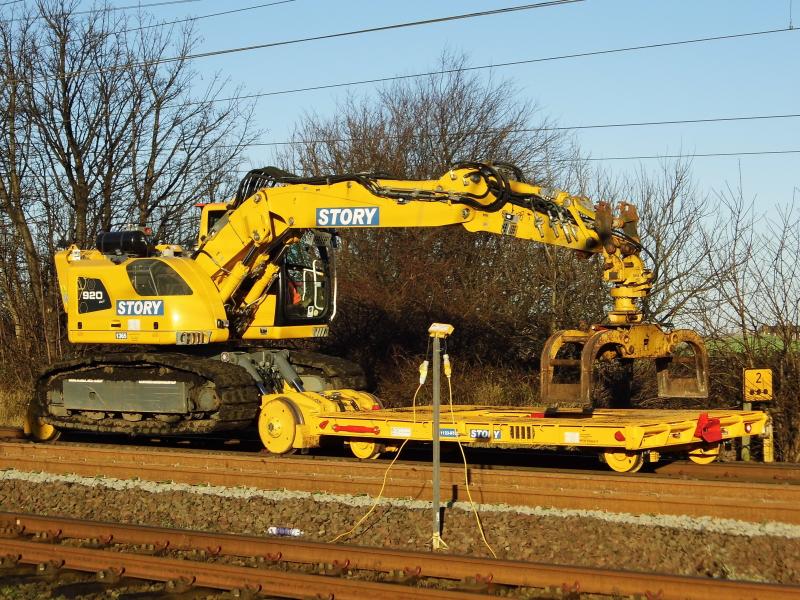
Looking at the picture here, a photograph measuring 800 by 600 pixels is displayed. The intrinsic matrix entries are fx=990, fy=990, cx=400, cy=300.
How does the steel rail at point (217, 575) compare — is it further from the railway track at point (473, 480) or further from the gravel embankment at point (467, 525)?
the railway track at point (473, 480)

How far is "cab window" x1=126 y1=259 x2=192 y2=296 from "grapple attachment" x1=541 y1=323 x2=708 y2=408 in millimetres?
5254

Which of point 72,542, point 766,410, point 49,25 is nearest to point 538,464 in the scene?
point 766,410

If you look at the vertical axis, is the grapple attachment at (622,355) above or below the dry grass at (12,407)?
above

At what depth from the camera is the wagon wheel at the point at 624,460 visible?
1036 centimetres

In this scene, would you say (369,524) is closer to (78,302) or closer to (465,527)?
(465,527)

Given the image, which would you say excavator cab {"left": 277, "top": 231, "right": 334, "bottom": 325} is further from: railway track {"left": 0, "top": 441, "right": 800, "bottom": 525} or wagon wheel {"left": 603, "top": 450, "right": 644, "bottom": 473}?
wagon wheel {"left": 603, "top": 450, "right": 644, "bottom": 473}

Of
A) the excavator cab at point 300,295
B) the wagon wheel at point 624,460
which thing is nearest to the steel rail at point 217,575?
the wagon wheel at point 624,460

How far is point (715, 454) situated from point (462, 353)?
9.12m

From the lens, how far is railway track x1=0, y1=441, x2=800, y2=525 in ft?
28.5

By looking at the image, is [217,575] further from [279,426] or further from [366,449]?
[279,426]

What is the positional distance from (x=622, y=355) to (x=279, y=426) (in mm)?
4338

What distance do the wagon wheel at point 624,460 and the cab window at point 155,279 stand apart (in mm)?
6190

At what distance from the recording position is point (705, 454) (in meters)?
11.4

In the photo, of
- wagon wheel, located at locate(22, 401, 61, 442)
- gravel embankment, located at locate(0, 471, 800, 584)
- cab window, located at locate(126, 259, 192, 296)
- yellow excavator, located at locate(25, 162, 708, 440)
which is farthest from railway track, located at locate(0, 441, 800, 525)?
cab window, located at locate(126, 259, 192, 296)
